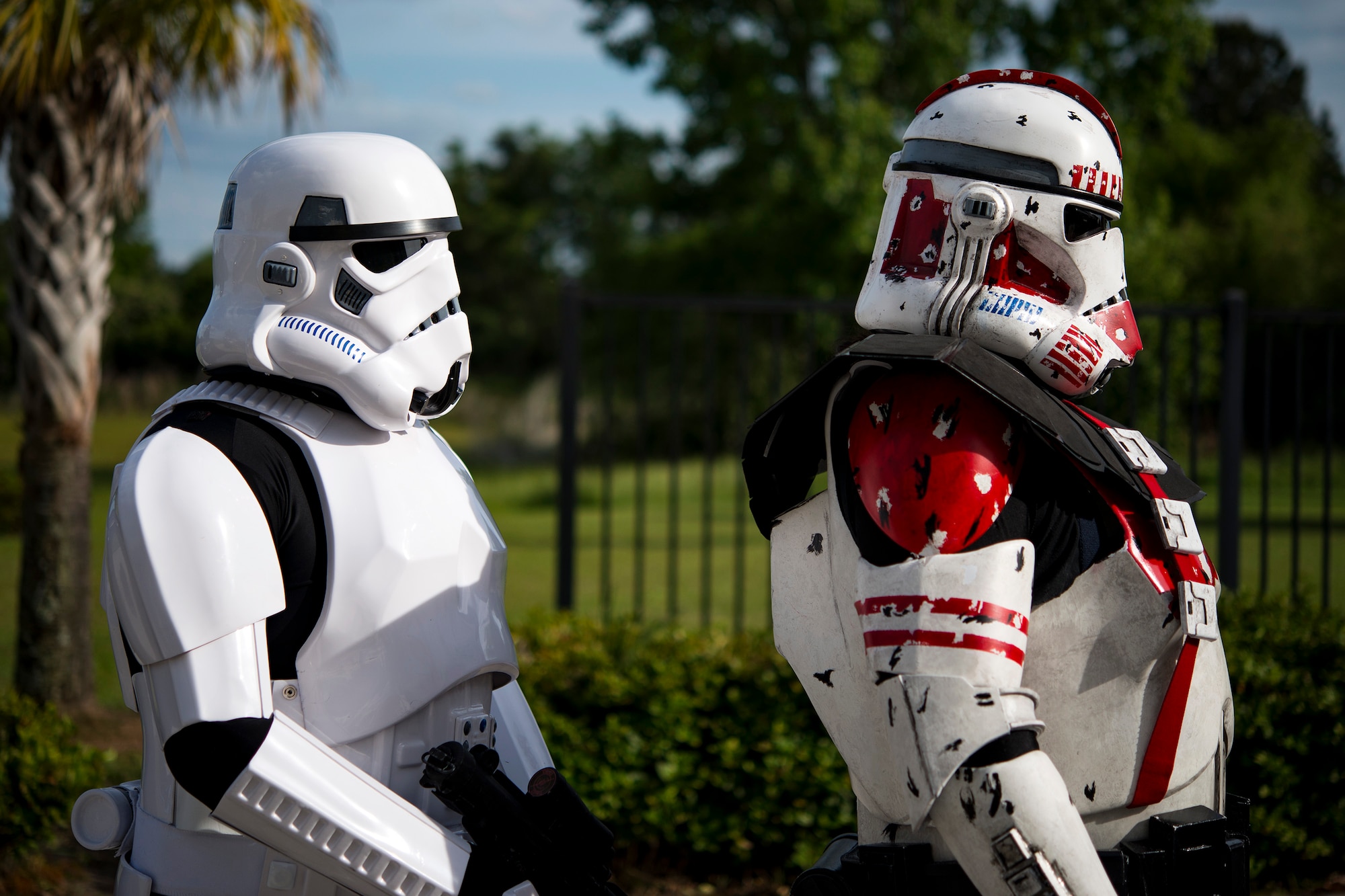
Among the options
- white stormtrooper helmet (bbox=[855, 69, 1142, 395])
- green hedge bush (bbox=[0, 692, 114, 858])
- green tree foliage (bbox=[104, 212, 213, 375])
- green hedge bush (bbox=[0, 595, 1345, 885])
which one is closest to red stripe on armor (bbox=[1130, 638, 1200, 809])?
white stormtrooper helmet (bbox=[855, 69, 1142, 395])

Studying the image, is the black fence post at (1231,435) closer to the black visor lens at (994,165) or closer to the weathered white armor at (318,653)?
the black visor lens at (994,165)

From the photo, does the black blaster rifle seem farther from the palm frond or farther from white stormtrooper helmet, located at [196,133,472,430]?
the palm frond

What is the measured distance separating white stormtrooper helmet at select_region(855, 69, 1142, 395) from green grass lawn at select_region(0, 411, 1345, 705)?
1.97 m

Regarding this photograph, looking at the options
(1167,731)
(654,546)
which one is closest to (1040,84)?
(1167,731)

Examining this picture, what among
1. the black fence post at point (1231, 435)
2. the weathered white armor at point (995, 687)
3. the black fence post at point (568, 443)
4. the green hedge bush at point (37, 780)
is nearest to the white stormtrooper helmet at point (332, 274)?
the weathered white armor at point (995, 687)

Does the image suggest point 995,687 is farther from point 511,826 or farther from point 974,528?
point 511,826

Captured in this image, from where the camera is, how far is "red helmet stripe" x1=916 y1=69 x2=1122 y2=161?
1557mm

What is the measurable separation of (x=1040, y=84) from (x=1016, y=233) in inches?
9.0

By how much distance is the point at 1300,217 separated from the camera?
961 inches

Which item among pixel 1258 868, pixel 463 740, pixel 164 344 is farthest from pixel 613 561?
pixel 164 344

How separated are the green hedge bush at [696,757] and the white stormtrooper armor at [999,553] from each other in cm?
189

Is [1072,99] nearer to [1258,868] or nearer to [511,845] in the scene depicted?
[511,845]

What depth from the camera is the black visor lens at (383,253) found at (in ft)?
5.95

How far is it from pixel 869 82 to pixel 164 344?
941 inches
